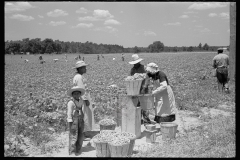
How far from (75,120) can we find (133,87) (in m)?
1.43

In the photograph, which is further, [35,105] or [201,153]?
[35,105]

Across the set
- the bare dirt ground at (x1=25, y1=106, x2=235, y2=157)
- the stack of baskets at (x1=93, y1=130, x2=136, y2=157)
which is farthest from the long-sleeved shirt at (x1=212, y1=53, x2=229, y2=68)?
the stack of baskets at (x1=93, y1=130, x2=136, y2=157)

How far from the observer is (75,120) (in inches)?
187

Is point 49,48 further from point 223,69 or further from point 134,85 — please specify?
point 134,85

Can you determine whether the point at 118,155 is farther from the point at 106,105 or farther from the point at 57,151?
the point at 106,105

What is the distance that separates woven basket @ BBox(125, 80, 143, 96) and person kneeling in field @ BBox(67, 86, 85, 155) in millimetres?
1105

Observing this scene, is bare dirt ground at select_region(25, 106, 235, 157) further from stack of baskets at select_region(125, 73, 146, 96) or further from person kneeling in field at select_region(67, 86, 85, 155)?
stack of baskets at select_region(125, 73, 146, 96)

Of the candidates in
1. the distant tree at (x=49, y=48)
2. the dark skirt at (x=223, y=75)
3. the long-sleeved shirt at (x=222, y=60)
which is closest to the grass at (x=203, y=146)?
the dark skirt at (x=223, y=75)

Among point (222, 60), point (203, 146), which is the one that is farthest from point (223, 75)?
point (203, 146)

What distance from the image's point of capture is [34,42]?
7075cm

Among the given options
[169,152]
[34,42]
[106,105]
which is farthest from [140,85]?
[34,42]

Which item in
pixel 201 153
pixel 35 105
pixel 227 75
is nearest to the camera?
pixel 201 153

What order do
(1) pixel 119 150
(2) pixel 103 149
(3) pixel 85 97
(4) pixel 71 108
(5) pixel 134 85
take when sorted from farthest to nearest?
(3) pixel 85 97
(5) pixel 134 85
(4) pixel 71 108
(2) pixel 103 149
(1) pixel 119 150

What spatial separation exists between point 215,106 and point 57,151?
5230 millimetres
